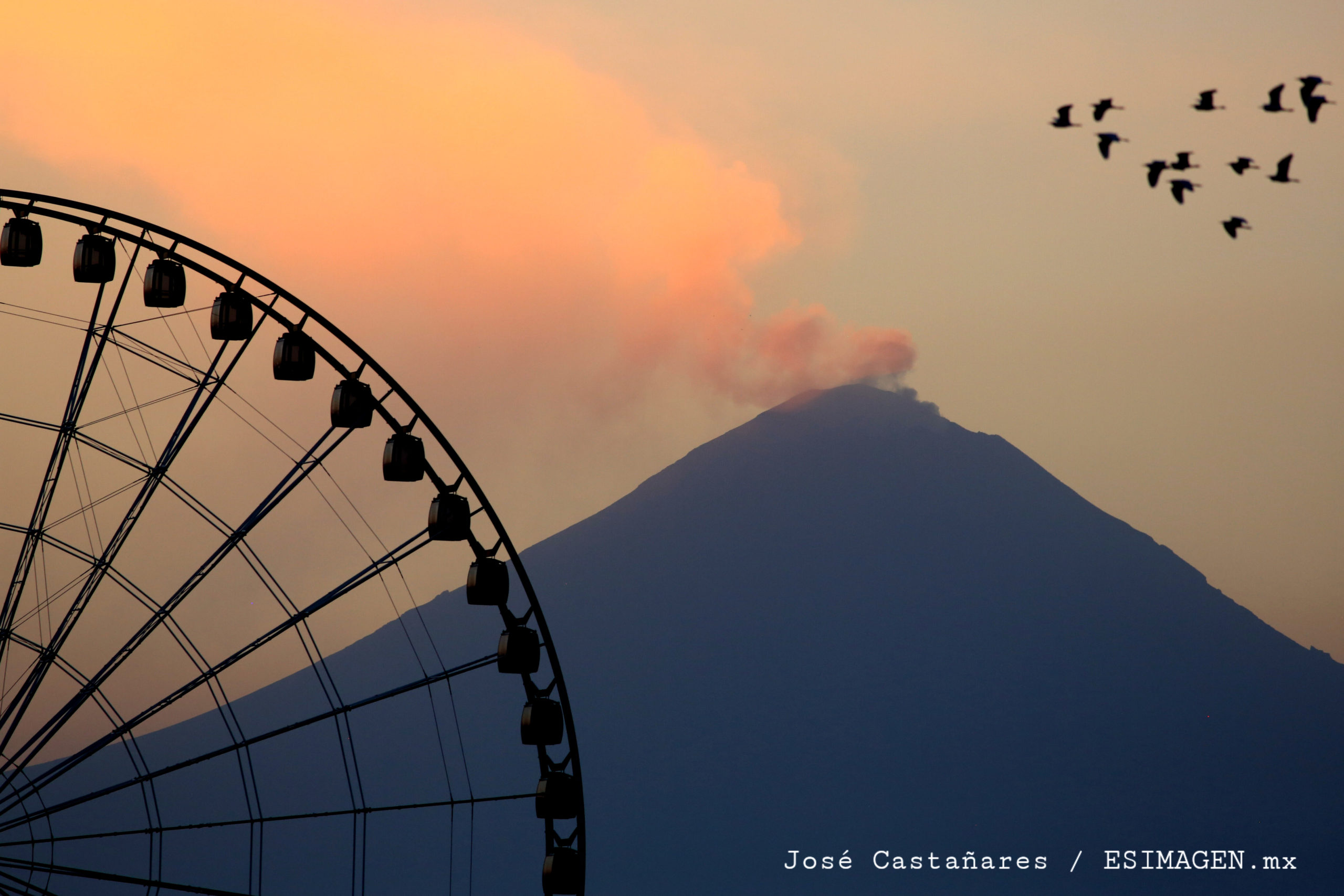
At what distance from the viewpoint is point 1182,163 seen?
22000 millimetres

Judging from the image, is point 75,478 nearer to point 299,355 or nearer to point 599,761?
point 299,355

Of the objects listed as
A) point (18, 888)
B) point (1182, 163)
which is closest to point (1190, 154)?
point (1182, 163)

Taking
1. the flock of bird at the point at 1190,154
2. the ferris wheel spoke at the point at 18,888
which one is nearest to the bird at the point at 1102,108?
the flock of bird at the point at 1190,154

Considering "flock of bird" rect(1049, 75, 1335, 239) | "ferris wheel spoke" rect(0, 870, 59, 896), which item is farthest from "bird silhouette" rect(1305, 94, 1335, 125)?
"ferris wheel spoke" rect(0, 870, 59, 896)

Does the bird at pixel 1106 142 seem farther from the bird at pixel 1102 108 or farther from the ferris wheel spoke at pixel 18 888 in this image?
the ferris wheel spoke at pixel 18 888

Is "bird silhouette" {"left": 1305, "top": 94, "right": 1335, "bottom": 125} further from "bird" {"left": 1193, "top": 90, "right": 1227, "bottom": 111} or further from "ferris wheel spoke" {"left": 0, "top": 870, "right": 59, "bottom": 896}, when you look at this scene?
"ferris wheel spoke" {"left": 0, "top": 870, "right": 59, "bottom": 896}

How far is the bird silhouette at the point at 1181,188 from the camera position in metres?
21.4

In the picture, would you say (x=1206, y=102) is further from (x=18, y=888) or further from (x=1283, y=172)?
(x=18, y=888)

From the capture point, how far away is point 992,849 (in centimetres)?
18788

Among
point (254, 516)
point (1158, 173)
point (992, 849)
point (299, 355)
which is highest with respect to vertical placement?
point (992, 849)

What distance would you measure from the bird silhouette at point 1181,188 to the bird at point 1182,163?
7.8 inches

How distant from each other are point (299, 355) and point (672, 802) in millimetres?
168657

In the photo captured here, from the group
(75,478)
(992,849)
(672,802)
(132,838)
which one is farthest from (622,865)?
(75,478)

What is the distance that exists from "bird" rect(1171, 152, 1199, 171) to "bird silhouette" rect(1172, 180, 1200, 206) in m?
0.20
